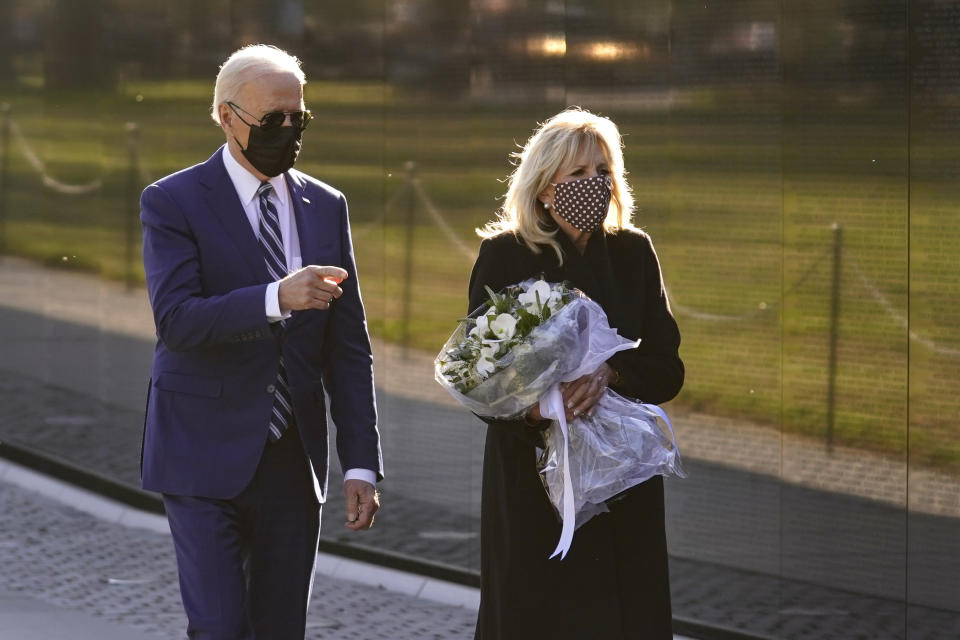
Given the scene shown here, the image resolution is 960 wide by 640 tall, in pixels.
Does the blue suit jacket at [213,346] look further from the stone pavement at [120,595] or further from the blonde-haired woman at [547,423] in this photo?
the stone pavement at [120,595]

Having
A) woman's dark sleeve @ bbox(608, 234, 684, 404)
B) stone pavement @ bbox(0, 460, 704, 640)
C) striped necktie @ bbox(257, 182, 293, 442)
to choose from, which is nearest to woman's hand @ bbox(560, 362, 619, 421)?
woman's dark sleeve @ bbox(608, 234, 684, 404)

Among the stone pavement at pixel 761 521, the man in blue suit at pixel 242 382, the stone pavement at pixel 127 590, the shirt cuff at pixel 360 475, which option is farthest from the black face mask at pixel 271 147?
the stone pavement at pixel 127 590

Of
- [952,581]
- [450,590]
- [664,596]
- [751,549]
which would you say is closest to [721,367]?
[751,549]

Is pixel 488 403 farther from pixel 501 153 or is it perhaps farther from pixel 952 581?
pixel 501 153

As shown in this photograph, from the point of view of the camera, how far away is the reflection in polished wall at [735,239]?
6047mm

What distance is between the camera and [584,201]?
179 inches

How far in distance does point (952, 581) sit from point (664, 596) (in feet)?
6.08

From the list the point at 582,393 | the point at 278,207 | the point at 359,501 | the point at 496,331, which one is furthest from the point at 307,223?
the point at 582,393

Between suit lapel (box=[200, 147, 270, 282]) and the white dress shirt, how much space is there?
0.03 metres

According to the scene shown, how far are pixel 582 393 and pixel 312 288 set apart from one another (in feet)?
2.40

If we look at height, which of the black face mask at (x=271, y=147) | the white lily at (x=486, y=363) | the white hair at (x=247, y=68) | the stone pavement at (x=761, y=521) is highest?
the white hair at (x=247, y=68)

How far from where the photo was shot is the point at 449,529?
7.93 meters

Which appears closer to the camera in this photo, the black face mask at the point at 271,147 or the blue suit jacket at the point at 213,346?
the blue suit jacket at the point at 213,346

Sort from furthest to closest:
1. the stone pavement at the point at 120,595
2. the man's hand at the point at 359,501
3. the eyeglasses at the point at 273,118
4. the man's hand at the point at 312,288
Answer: the stone pavement at the point at 120,595 → the man's hand at the point at 359,501 → the eyeglasses at the point at 273,118 → the man's hand at the point at 312,288
